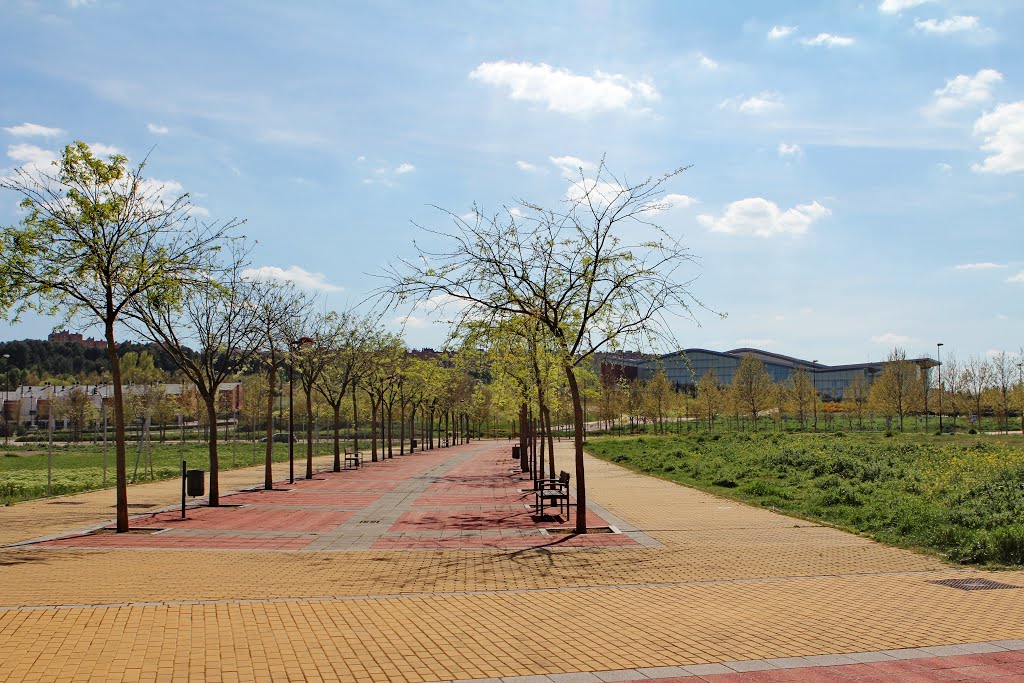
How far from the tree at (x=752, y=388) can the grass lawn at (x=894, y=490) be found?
1315 inches

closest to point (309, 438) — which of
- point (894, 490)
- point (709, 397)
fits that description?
point (894, 490)

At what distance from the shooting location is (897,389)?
60.5 meters

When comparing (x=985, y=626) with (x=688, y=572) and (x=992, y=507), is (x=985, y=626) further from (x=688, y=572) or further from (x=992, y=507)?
(x=992, y=507)

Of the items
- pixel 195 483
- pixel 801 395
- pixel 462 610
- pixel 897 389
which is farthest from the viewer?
pixel 801 395

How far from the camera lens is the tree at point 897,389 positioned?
61531mm

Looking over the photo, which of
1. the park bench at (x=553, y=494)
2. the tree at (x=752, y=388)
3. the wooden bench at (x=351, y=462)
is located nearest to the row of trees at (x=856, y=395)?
the tree at (x=752, y=388)

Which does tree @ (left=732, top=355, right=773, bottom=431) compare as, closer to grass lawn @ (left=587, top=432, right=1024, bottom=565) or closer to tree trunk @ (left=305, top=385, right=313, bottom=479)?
grass lawn @ (left=587, top=432, right=1024, bottom=565)

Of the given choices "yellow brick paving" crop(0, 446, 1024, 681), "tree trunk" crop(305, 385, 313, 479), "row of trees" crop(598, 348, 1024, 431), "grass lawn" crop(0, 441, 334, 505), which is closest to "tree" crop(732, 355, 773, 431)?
"row of trees" crop(598, 348, 1024, 431)

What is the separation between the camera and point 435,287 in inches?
617

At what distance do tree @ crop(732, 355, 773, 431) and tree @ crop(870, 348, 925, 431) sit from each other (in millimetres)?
8667

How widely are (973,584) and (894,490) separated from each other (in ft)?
32.3

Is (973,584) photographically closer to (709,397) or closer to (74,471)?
(74,471)

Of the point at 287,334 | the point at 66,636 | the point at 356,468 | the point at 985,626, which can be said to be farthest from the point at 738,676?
the point at 356,468

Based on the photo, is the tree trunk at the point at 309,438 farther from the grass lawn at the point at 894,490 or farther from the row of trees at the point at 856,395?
the row of trees at the point at 856,395
